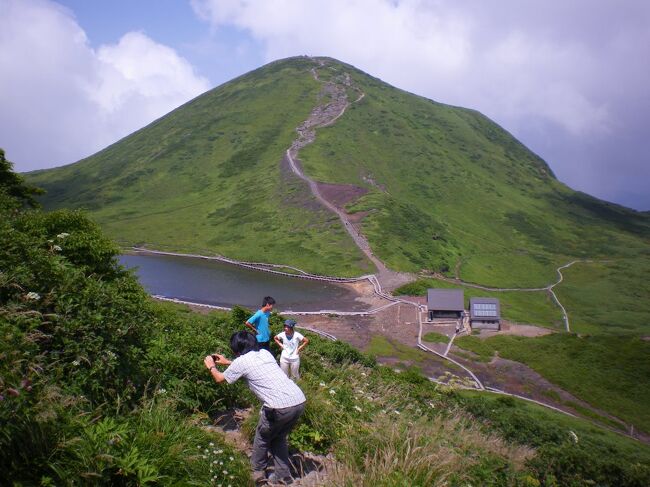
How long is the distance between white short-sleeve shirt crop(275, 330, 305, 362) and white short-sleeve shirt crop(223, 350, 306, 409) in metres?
5.04

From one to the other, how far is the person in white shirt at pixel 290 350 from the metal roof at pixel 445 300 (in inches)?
2086

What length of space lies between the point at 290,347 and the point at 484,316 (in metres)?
54.6

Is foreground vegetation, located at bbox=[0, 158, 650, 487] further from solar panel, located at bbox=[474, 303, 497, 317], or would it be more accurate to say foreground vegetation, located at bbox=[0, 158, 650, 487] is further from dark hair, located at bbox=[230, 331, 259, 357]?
solar panel, located at bbox=[474, 303, 497, 317]

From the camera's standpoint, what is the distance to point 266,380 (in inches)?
269

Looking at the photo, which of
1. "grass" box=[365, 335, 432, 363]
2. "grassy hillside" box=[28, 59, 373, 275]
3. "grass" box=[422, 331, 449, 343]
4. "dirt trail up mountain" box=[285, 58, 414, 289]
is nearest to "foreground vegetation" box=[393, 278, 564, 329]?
"dirt trail up mountain" box=[285, 58, 414, 289]

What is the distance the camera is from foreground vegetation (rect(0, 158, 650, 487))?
488 cm

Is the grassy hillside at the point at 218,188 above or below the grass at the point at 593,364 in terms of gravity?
above

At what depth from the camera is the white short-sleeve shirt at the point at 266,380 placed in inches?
265

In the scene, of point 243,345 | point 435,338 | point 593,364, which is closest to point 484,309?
point 435,338

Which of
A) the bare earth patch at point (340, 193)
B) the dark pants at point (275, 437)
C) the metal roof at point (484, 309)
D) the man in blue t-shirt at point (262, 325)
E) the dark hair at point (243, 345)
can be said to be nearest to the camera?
the dark pants at point (275, 437)

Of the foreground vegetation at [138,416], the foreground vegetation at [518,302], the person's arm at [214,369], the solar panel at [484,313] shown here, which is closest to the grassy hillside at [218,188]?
the foreground vegetation at [518,302]

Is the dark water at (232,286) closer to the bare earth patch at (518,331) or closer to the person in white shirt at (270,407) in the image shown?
the bare earth patch at (518,331)

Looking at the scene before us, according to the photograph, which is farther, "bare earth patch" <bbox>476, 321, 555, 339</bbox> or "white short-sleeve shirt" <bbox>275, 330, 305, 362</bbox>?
"bare earth patch" <bbox>476, 321, 555, 339</bbox>

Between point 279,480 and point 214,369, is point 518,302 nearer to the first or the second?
point 279,480
